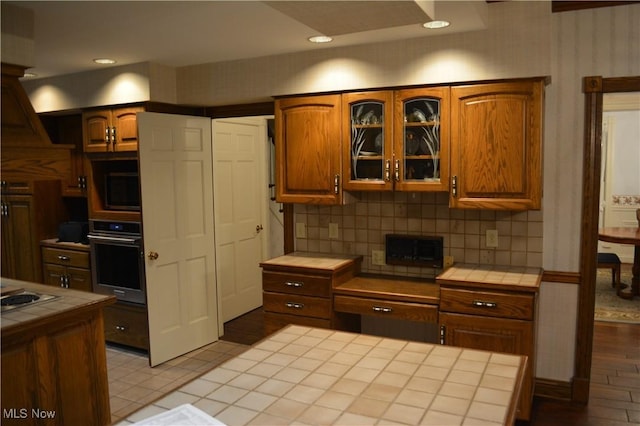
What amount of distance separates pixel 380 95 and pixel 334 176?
0.61m

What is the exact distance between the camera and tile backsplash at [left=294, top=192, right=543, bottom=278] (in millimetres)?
3301

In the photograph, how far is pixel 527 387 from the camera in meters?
2.91

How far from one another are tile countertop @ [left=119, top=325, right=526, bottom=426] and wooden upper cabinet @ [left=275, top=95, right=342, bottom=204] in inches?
68.4

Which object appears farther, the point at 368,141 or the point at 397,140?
the point at 368,141

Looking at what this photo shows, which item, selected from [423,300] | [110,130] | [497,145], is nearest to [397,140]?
[497,145]

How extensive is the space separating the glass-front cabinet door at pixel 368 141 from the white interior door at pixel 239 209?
1590 mm

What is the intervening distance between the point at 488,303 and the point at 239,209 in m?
2.79

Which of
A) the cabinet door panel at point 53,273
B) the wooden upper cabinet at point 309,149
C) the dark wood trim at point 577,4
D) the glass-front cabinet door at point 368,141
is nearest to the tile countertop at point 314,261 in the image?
the wooden upper cabinet at point 309,149

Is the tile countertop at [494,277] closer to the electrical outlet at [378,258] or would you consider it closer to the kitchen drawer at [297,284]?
the electrical outlet at [378,258]

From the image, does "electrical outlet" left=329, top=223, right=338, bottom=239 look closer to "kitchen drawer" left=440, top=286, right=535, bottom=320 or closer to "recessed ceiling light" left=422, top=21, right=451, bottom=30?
"kitchen drawer" left=440, top=286, right=535, bottom=320

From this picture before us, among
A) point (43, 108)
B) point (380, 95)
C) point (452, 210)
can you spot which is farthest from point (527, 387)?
point (43, 108)

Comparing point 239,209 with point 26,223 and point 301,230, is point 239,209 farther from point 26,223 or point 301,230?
point 26,223

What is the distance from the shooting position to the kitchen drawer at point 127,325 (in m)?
4.11

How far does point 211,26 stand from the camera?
9.57ft
